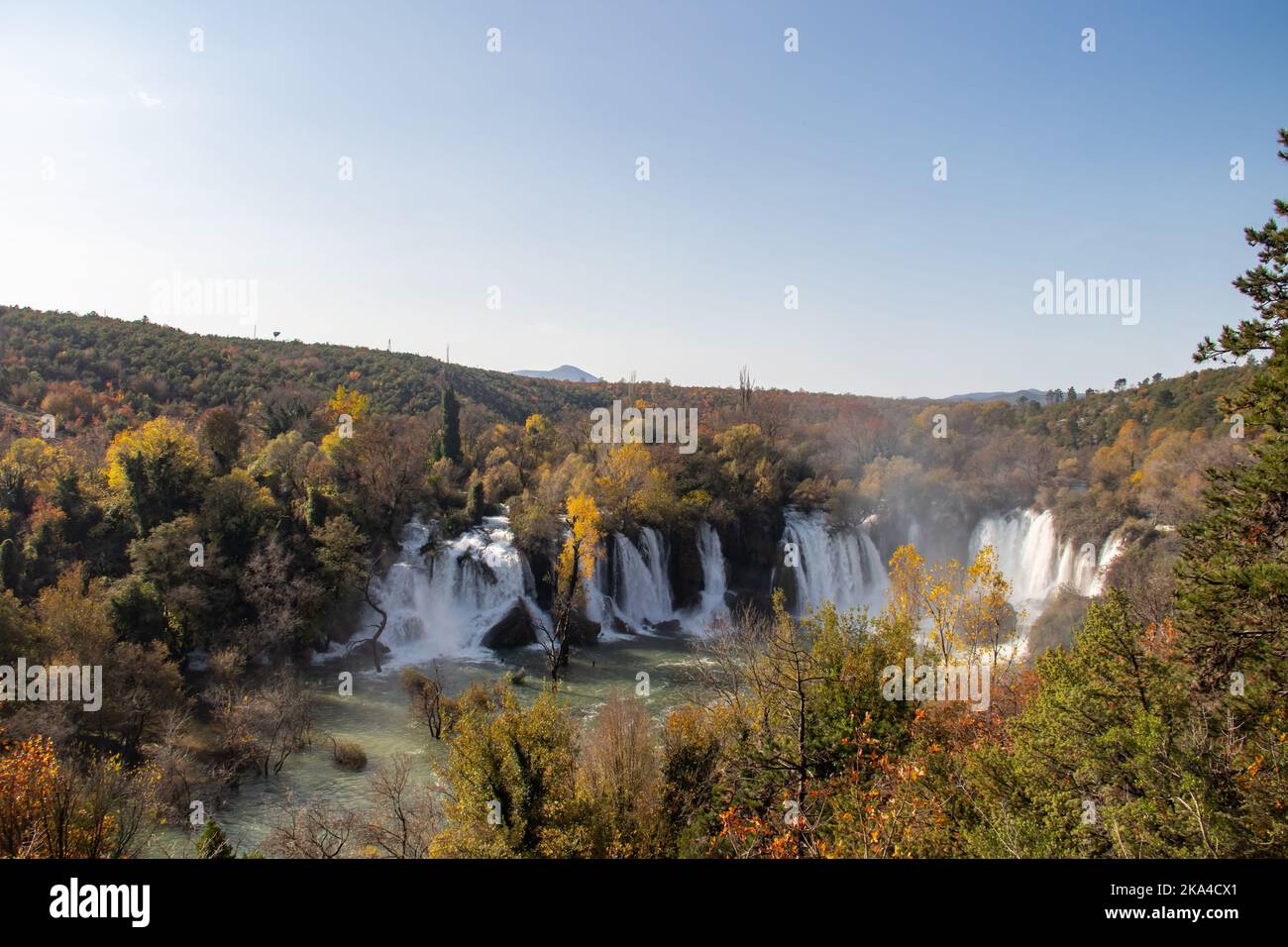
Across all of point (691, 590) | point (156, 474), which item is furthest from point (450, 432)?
point (691, 590)

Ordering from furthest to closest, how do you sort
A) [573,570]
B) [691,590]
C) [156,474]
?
[691,590]
[573,570]
[156,474]

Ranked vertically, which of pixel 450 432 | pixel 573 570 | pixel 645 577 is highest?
pixel 450 432

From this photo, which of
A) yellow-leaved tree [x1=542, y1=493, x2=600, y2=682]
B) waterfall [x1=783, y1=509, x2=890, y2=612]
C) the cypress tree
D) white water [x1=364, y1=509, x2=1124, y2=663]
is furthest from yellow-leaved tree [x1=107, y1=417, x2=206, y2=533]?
waterfall [x1=783, y1=509, x2=890, y2=612]

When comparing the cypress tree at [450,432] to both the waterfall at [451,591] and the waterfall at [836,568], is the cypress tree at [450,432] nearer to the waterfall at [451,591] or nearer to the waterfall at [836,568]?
the waterfall at [451,591]

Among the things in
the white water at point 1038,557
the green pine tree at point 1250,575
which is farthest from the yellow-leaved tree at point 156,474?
the white water at point 1038,557

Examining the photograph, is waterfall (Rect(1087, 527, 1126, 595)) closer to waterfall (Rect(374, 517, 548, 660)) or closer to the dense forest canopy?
the dense forest canopy

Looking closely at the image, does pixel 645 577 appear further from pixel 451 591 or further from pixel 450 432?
pixel 450 432
